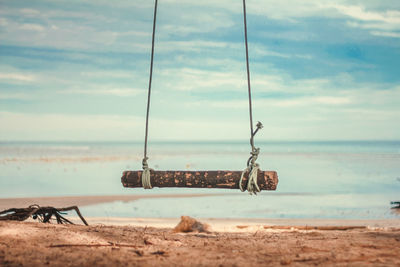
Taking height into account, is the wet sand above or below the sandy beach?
below

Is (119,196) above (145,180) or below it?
below

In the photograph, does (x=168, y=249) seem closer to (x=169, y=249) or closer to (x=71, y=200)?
(x=169, y=249)

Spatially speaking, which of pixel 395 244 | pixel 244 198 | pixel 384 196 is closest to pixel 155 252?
pixel 395 244

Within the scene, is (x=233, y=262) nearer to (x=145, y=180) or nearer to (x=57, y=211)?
(x=145, y=180)

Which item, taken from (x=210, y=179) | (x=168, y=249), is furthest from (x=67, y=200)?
(x=168, y=249)

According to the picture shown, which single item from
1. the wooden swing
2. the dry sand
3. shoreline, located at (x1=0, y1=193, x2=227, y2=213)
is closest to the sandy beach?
the dry sand

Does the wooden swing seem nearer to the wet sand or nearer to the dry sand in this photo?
the dry sand

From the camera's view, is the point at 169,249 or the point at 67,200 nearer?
→ the point at 169,249

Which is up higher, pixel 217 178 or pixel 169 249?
pixel 217 178

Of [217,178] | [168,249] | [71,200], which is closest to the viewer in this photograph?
[168,249]

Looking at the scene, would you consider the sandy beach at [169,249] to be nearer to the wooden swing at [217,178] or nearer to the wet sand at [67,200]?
the wooden swing at [217,178]

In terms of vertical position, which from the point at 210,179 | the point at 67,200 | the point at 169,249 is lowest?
the point at 67,200

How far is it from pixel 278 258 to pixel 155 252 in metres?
1.19

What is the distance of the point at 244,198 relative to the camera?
13547mm
